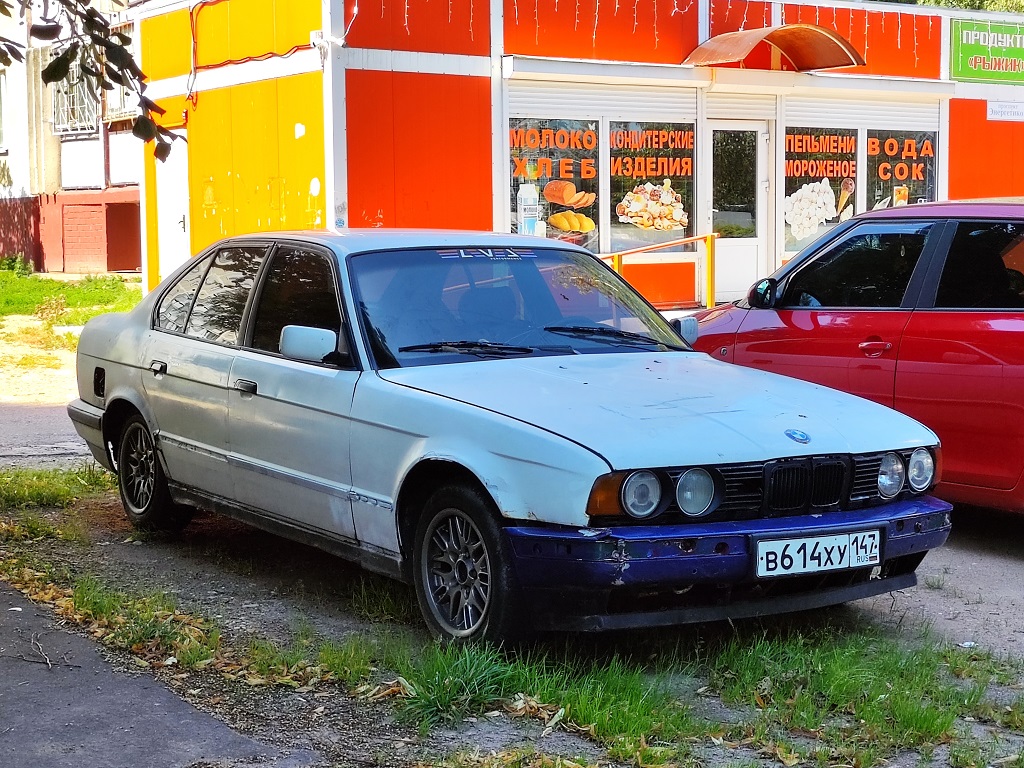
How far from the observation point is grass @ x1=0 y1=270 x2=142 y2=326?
18.6 m

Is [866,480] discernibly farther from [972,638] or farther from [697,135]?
[697,135]

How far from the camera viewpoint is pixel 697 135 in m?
16.8

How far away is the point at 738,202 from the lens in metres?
17.4

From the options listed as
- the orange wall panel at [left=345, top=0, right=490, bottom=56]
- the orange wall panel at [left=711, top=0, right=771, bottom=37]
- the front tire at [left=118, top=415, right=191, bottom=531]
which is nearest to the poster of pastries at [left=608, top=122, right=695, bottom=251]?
the orange wall panel at [left=711, top=0, right=771, bottom=37]

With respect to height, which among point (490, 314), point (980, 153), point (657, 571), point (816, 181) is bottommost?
point (657, 571)

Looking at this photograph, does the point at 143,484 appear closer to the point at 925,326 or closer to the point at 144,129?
the point at 144,129

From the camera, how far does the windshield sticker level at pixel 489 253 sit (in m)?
5.66

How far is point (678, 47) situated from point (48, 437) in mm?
9555

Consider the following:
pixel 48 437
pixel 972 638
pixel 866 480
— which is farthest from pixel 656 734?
pixel 48 437

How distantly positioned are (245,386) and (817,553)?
98.9 inches

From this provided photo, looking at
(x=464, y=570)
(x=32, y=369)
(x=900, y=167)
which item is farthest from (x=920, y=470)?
(x=900, y=167)

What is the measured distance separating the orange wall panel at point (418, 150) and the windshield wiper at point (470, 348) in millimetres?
9023

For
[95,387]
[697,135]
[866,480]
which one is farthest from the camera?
[697,135]

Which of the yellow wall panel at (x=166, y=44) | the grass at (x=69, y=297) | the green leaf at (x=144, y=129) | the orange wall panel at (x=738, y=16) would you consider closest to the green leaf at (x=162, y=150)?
the green leaf at (x=144, y=129)
